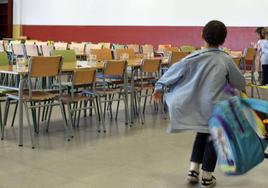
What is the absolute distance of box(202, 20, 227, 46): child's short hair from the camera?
3.43 m

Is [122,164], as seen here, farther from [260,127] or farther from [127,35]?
[127,35]

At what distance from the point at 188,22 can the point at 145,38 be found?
154 cm

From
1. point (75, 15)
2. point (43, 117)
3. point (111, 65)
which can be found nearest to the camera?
point (111, 65)

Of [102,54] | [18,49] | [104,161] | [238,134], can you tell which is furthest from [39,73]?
[18,49]

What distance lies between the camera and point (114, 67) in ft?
18.7

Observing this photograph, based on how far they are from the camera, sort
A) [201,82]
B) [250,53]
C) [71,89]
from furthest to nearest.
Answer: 1. [250,53]
2. [71,89]
3. [201,82]

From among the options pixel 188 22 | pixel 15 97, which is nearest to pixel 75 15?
pixel 188 22

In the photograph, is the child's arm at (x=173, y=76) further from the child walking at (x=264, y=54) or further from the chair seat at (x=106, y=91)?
the child walking at (x=264, y=54)

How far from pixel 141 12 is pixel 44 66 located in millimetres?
8961

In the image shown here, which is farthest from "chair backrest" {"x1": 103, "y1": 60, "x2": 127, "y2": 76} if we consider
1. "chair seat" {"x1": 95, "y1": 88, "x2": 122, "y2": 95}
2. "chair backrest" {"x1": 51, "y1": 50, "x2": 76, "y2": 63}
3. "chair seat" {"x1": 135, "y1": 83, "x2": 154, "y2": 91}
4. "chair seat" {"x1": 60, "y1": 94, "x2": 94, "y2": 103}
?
"chair backrest" {"x1": 51, "y1": 50, "x2": 76, "y2": 63}

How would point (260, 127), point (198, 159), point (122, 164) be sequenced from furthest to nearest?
point (122, 164) → point (198, 159) → point (260, 127)

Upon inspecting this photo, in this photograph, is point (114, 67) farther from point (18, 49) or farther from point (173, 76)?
point (18, 49)

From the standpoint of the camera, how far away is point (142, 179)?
3826 millimetres

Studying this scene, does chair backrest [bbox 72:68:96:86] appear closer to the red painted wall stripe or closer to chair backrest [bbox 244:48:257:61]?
chair backrest [bbox 244:48:257:61]
